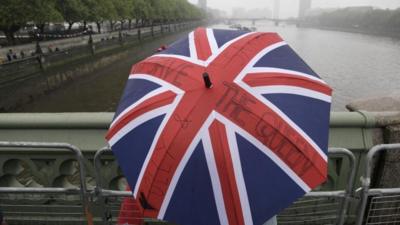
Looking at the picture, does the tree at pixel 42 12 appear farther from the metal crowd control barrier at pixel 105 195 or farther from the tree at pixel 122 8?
the metal crowd control barrier at pixel 105 195

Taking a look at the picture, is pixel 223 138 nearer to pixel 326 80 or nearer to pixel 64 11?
pixel 326 80

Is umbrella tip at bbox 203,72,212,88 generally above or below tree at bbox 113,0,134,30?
below

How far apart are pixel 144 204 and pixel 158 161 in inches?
7.4

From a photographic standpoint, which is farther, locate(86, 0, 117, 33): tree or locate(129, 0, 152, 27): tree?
locate(129, 0, 152, 27): tree

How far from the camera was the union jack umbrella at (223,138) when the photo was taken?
4.29 feet

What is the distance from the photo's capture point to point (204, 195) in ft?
4.32

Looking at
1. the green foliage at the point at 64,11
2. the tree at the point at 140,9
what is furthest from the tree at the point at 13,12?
the tree at the point at 140,9

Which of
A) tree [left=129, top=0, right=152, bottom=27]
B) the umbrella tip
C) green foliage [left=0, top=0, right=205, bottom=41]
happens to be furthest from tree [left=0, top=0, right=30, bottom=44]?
tree [left=129, top=0, right=152, bottom=27]

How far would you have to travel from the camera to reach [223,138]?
1306 mm

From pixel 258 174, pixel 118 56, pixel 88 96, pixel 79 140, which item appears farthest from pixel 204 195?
pixel 118 56

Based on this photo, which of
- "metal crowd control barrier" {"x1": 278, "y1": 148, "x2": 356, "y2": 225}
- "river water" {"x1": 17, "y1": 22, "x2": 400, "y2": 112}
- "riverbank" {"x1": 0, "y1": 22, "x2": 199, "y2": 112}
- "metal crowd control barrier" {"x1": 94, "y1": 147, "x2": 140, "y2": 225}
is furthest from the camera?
"river water" {"x1": 17, "y1": 22, "x2": 400, "y2": 112}

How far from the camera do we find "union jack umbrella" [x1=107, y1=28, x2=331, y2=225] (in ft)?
4.29

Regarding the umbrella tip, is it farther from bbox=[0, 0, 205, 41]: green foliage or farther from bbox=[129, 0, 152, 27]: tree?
bbox=[129, 0, 152, 27]: tree

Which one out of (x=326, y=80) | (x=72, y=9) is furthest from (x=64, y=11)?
(x=326, y=80)
